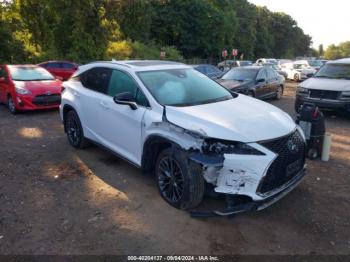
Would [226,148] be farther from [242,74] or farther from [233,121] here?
[242,74]

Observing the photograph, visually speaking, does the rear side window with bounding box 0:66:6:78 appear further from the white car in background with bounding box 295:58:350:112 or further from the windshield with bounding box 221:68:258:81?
the white car in background with bounding box 295:58:350:112

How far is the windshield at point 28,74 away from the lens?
11.1 metres

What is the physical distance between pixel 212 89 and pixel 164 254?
A: 2.77 m

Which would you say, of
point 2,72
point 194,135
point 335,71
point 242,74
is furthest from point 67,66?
point 194,135

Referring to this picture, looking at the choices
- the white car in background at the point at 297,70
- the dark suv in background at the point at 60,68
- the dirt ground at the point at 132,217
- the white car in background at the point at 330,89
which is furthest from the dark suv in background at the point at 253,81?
the white car in background at the point at 297,70

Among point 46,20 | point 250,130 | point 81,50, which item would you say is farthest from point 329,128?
point 46,20

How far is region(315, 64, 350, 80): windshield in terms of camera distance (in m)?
10.1

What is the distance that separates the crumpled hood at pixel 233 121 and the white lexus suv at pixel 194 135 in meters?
0.01

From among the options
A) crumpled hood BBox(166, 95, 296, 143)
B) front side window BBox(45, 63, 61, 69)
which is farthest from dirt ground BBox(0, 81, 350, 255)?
front side window BBox(45, 63, 61, 69)

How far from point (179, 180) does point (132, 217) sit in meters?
0.76

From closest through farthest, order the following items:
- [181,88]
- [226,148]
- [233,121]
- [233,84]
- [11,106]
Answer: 1. [226,148]
2. [233,121]
3. [181,88]
4. [11,106]
5. [233,84]

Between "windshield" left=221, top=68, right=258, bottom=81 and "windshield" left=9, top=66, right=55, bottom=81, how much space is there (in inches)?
255

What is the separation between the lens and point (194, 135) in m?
4.09

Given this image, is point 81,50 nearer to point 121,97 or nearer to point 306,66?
point 306,66
